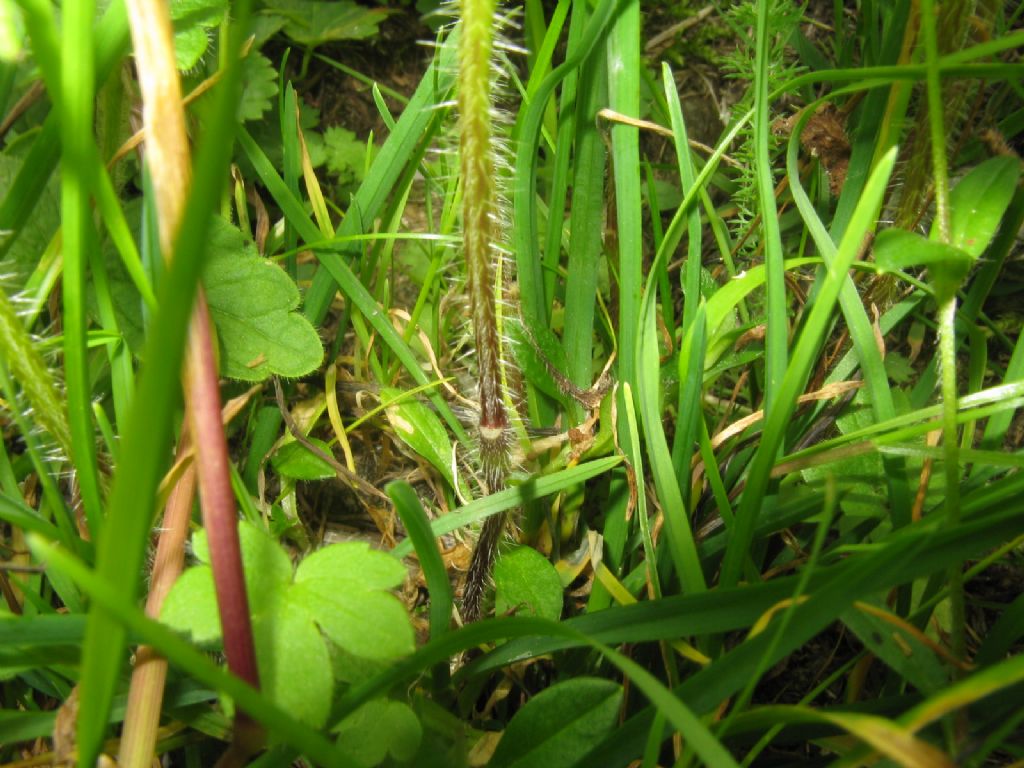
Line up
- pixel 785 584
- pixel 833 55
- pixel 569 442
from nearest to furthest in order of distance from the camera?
1. pixel 785 584
2. pixel 569 442
3. pixel 833 55

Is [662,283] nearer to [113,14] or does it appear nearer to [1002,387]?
[1002,387]

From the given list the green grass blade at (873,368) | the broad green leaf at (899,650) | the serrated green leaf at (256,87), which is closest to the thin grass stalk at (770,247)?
the green grass blade at (873,368)

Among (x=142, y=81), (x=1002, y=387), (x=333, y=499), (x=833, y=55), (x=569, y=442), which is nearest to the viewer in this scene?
(x=142, y=81)

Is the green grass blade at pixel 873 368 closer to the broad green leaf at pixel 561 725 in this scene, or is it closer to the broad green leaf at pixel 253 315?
the broad green leaf at pixel 561 725

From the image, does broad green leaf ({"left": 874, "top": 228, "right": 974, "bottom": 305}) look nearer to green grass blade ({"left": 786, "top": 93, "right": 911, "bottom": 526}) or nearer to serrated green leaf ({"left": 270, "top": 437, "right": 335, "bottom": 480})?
green grass blade ({"left": 786, "top": 93, "right": 911, "bottom": 526})

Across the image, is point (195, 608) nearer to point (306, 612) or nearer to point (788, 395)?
point (306, 612)

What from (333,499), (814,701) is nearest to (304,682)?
(333,499)
